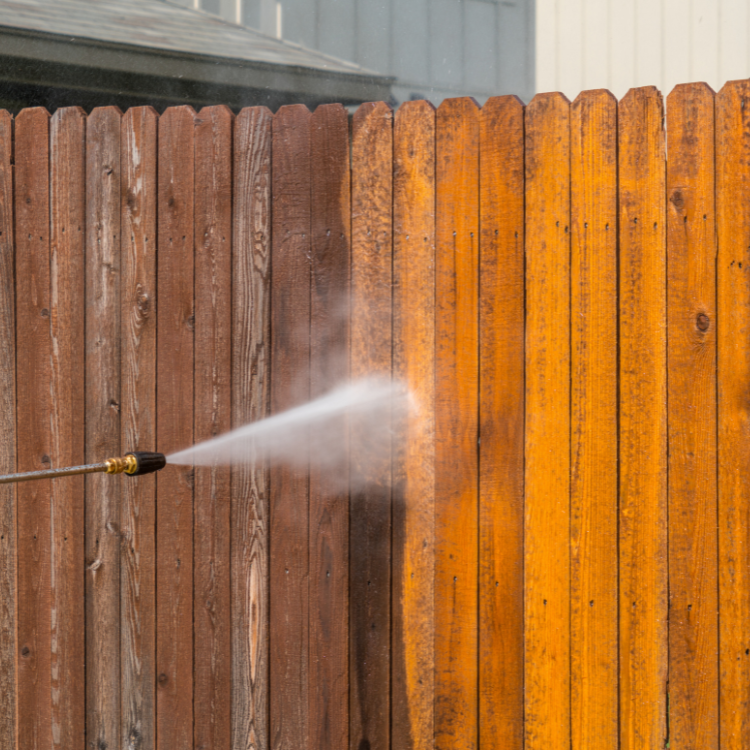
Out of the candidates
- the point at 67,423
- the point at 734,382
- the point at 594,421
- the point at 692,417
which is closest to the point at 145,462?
the point at 67,423

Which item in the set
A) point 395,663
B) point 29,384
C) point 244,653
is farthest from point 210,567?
point 29,384

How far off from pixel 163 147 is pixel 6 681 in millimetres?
2309

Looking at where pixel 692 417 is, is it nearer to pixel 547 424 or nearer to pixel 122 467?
pixel 547 424

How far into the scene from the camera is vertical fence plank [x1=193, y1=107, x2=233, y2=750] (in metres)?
2.65

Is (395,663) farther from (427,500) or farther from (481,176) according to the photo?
(481,176)

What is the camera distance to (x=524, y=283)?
94.3 inches

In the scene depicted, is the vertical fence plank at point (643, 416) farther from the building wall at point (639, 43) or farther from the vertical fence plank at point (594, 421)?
the building wall at point (639, 43)

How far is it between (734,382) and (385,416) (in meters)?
1.16

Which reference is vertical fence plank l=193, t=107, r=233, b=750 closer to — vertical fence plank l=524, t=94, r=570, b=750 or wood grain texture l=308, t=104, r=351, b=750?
wood grain texture l=308, t=104, r=351, b=750

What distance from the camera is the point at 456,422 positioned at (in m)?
2.46

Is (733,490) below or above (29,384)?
below

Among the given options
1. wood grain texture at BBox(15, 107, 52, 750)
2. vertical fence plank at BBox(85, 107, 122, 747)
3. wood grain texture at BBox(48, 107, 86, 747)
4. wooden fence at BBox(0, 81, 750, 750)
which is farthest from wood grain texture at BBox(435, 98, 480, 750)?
wood grain texture at BBox(15, 107, 52, 750)

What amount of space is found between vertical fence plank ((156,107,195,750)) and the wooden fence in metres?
0.01

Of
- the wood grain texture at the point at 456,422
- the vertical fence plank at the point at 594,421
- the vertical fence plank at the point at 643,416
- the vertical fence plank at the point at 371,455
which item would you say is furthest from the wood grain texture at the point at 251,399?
the vertical fence plank at the point at 643,416
